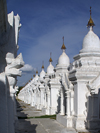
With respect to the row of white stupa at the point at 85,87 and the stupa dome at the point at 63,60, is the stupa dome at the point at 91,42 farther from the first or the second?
the stupa dome at the point at 63,60

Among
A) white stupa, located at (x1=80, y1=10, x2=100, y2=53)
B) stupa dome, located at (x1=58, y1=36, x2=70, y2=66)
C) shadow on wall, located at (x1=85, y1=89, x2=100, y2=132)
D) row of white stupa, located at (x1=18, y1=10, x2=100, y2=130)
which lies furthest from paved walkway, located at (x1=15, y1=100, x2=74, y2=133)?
stupa dome, located at (x1=58, y1=36, x2=70, y2=66)

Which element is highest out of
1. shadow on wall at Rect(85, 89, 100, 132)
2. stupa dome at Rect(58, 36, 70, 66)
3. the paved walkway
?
stupa dome at Rect(58, 36, 70, 66)

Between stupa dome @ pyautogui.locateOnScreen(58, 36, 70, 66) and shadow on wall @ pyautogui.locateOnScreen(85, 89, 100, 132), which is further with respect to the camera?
stupa dome @ pyautogui.locateOnScreen(58, 36, 70, 66)

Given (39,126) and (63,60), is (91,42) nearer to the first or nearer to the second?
(63,60)

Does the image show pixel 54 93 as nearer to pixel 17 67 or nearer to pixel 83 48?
pixel 83 48

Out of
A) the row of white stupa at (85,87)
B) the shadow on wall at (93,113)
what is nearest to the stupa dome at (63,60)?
the row of white stupa at (85,87)

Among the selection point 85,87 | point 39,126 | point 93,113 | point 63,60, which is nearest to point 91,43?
point 85,87

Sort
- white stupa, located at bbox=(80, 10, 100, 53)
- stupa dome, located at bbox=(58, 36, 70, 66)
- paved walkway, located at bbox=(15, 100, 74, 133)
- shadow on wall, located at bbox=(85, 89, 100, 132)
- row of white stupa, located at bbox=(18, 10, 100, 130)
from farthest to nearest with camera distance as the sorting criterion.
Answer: stupa dome, located at bbox=(58, 36, 70, 66), white stupa, located at bbox=(80, 10, 100, 53), paved walkway, located at bbox=(15, 100, 74, 133), row of white stupa, located at bbox=(18, 10, 100, 130), shadow on wall, located at bbox=(85, 89, 100, 132)

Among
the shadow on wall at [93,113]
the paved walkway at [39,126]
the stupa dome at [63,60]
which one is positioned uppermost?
the stupa dome at [63,60]

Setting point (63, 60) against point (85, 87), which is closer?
point (85, 87)

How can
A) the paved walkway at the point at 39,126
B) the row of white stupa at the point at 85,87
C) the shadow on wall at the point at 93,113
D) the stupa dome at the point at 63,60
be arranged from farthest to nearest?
the stupa dome at the point at 63,60 → the paved walkway at the point at 39,126 → the row of white stupa at the point at 85,87 → the shadow on wall at the point at 93,113

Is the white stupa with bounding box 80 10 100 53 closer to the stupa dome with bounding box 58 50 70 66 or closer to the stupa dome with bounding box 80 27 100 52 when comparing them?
the stupa dome with bounding box 80 27 100 52

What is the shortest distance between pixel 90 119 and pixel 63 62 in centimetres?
748

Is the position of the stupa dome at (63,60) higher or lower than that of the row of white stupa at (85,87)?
higher
